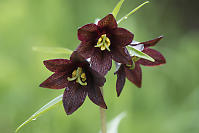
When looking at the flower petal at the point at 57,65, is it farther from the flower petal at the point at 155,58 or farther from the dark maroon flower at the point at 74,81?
the flower petal at the point at 155,58

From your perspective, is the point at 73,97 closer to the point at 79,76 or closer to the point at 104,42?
the point at 79,76

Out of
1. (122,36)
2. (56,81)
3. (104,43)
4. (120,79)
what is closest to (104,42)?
(104,43)

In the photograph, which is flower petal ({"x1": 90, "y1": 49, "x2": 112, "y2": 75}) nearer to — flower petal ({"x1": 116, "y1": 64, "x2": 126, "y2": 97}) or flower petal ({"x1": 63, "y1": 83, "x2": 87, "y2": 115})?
flower petal ({"x1": 116, "y1": 64, "x2": 126, "y2": 97})

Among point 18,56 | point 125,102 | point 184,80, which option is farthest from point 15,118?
point 184,80

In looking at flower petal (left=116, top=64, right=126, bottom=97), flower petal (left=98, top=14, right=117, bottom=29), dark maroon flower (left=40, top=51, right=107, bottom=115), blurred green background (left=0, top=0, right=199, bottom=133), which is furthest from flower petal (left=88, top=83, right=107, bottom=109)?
blurred green background (left=0, top=0, right=199, bottom=133)

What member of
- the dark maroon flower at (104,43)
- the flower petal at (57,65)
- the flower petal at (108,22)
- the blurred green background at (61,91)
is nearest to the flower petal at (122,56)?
the dark maroon flower at (104,43)

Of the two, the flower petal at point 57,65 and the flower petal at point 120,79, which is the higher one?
the flower petal at point 57,65
